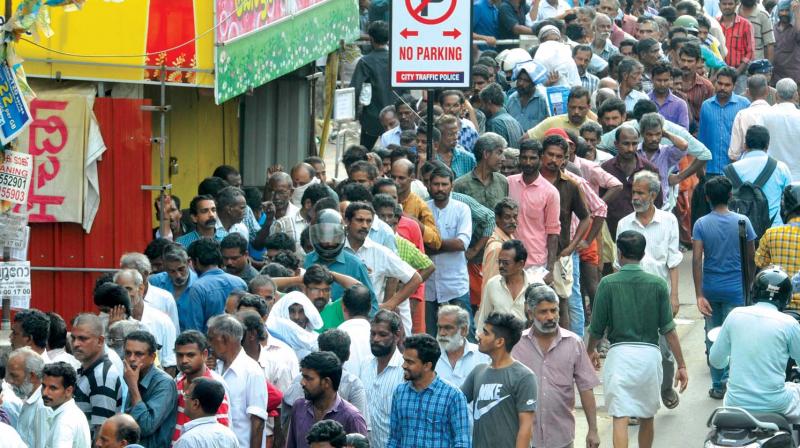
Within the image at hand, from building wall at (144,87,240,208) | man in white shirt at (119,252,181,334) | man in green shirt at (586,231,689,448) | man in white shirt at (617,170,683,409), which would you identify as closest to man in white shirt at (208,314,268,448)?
man in white shirt at (119,252,181,334)

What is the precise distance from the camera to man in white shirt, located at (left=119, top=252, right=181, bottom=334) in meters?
11.1

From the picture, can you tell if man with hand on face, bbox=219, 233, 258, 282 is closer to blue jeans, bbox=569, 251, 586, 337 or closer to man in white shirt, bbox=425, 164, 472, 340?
man in white shirt, bbox=425, 164, 472, 340

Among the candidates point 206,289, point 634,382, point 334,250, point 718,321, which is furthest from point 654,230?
point 206,289

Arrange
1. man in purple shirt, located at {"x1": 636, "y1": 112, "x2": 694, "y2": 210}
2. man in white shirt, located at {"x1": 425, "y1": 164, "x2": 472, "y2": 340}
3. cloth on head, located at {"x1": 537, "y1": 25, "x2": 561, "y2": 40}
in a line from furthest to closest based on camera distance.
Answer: cloth on head, located at {"x1": 537, "y1": 25, "x2": 561, "y2": 40} → man in purple shirt, located at {"x1": 636, "y1": 112, "x2": 694, "y2": 210} → man in white shirt, located at {"x1": 425, "y1": 164, "x2": 472, "y2": 340}

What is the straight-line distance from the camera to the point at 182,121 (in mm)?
15836

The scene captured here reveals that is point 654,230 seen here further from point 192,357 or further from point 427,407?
point 192,357

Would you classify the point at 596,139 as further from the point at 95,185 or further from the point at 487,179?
the point at 95,185

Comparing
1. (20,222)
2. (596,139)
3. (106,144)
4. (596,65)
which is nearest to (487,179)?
(596,139)

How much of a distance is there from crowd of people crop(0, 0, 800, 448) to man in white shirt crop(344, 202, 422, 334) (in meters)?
0.02

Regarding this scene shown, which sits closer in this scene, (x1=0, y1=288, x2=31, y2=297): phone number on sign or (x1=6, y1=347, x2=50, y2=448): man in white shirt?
(x1=6, y1=347, x2=50, y2=448): man in white shirt

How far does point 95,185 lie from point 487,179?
3320 millimetres

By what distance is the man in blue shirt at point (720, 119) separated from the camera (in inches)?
723

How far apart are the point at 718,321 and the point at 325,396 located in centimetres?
526

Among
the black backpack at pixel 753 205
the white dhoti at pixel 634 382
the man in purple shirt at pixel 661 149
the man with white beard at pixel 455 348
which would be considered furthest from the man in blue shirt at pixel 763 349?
the man in purple shirt at pixel 661 149
